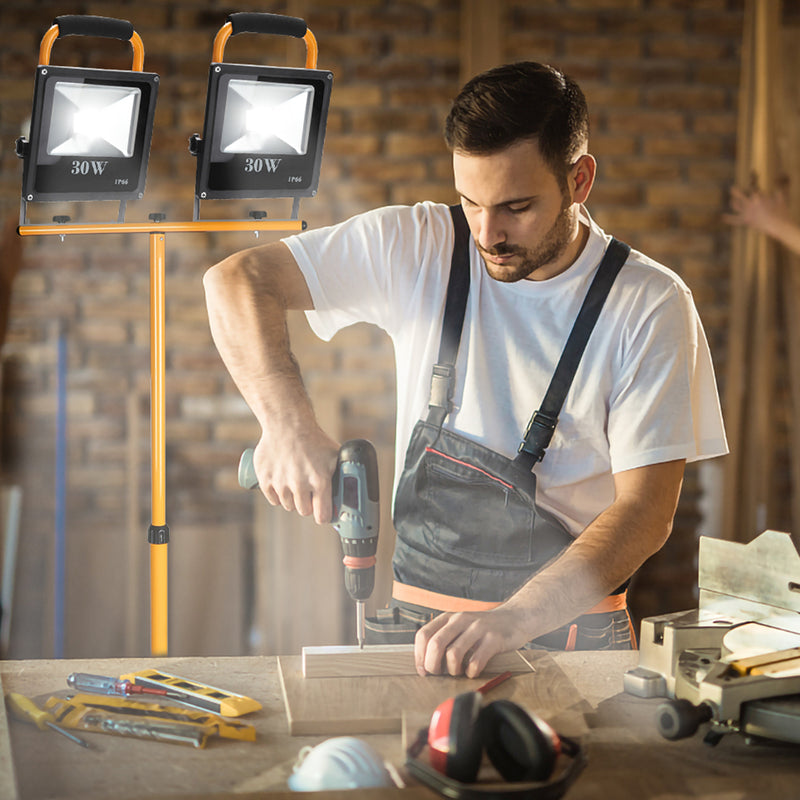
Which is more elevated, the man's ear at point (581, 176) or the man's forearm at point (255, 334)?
the man's ear at point (581, 176)

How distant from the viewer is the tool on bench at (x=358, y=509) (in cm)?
109

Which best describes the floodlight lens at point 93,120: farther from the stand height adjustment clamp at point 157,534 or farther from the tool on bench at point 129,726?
the tool on bench at point 129,726

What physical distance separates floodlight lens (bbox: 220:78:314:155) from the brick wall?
0.36m

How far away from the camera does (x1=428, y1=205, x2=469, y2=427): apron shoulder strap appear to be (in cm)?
143

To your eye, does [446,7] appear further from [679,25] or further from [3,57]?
[3,57]

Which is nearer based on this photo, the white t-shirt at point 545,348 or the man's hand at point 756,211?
the white t-shirt at point 545,348

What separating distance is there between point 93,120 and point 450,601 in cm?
90

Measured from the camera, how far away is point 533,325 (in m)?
1.45

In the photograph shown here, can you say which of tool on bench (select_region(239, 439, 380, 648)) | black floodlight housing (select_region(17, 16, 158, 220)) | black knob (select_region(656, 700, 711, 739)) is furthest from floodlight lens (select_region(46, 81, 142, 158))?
black knob (select_region(656, 700, 711, 739))

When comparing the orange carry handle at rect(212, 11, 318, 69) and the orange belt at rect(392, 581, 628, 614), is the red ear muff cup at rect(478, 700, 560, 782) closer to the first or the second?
the orange belt at rect(392, 581, 628, 614)

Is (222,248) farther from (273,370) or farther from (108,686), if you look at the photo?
(108,686)

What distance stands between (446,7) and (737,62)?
68cm

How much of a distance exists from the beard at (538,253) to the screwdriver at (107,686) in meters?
0.77

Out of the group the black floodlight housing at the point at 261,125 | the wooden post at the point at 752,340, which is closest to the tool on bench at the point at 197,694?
the black floodlight housing at the point at 261,125
